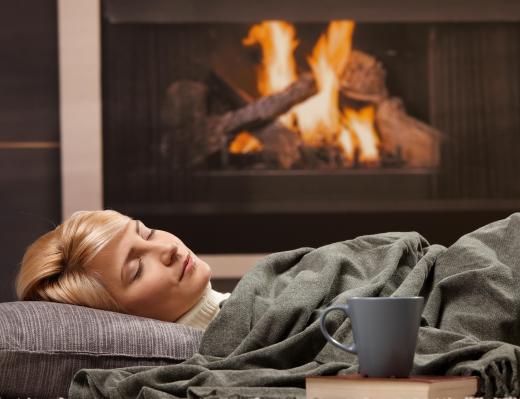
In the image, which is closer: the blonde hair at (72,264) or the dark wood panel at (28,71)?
the blonde hair at (72,264)

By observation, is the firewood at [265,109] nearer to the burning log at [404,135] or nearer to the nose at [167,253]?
the burning log at [404,135]

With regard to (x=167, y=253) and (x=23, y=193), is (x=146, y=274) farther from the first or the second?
(x=23, y=193)

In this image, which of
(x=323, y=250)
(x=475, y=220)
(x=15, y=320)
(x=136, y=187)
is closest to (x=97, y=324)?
(x=15, y=320)

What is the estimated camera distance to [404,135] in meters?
3.28

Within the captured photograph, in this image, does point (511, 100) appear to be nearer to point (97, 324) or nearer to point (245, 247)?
point (245, 247)

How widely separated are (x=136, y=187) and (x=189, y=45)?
0.49 meters

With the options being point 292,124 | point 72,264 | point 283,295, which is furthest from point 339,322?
point 292,124

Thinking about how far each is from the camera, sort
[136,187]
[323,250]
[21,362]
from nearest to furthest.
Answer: [21,362] → [323,250] → [136,187]

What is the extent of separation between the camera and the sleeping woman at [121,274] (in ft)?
5.13

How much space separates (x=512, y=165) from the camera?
10.8 feet

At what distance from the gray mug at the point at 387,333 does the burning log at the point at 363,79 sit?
2309 mm

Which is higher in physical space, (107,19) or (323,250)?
(107,19)

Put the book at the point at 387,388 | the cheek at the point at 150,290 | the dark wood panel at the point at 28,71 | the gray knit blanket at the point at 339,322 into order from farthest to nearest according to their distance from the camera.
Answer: the dark wood panel at the point at 28,71, the cheek at the point at 150,290, the gray knit blanket at the point at 339,322, the book at the point at 387,388

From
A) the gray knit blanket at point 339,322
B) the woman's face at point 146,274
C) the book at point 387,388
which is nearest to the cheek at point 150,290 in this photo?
the woman's face at point 146,274
